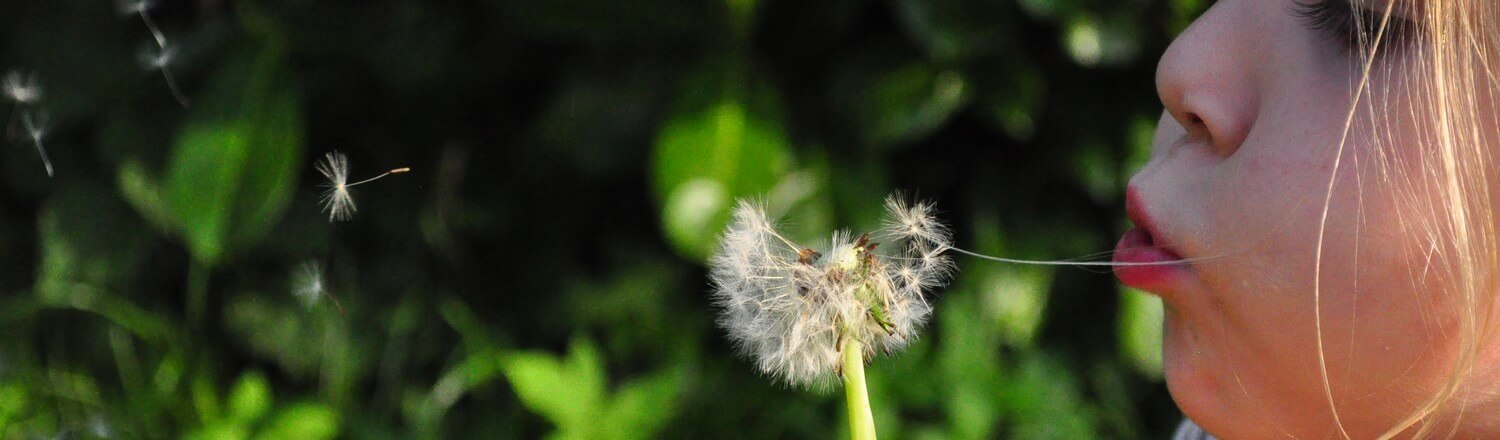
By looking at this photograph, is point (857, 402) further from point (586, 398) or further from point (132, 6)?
point (132, 6)

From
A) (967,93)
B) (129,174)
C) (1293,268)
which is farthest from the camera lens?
(129,174)

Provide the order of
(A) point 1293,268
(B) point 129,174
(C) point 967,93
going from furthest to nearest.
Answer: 1. (B) point 129,174
2. (C) point 967,93
3. (A) point 1293,268

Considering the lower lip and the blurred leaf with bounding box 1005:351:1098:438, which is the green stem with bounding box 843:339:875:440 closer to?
the lower lip

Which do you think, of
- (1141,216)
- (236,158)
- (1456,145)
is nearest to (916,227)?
(1141,216)

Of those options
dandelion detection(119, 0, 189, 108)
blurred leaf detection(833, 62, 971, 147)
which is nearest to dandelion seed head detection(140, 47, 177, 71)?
dandelion detection(119, 0, 189, 108)

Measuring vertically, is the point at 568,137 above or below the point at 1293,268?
below

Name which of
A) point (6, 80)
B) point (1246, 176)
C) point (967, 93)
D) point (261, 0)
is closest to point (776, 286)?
→ point (1246, 176)

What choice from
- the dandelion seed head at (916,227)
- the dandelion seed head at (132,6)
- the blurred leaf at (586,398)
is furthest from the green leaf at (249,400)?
the dandelion seed head at (916,227)

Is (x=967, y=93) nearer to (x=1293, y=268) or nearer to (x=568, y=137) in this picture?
(x=568, y=137)
